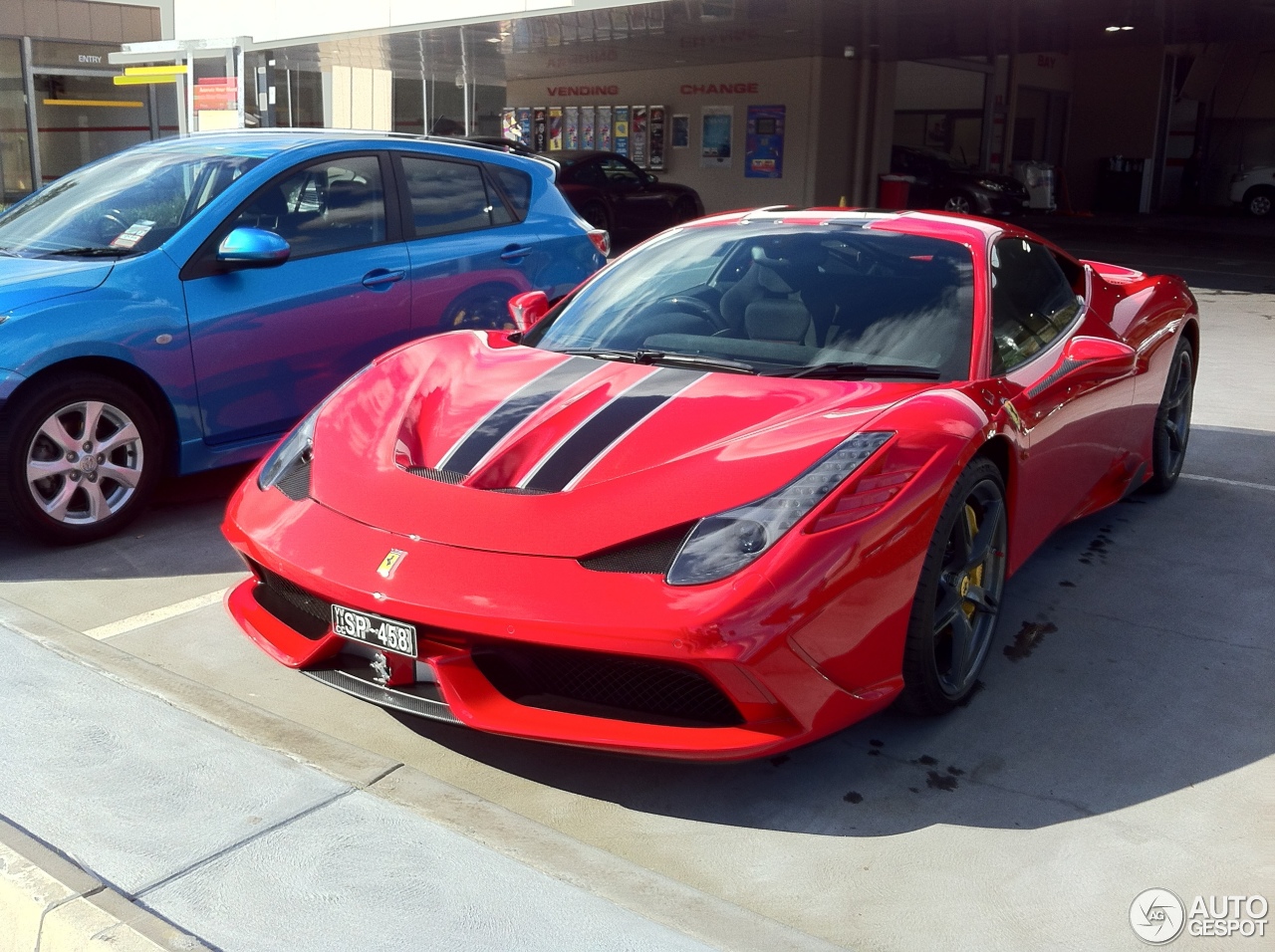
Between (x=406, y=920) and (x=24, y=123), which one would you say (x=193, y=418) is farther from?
(x=24, y=123)

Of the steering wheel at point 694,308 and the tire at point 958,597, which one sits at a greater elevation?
the steering wheel at point 694,308

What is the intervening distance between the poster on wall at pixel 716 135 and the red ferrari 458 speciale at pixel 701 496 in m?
20.0

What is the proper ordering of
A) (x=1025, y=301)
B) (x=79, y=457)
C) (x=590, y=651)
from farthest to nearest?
(x=79, y=457), (x=1025, y=301), (x=590, y=651)

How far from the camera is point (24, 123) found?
957 inches

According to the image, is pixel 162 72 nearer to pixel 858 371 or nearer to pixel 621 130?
pixel 621 130

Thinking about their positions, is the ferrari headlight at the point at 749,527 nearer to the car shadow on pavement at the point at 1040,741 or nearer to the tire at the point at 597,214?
the car shadow on pavement at the point at 1040,741

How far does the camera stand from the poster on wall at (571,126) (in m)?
26.0

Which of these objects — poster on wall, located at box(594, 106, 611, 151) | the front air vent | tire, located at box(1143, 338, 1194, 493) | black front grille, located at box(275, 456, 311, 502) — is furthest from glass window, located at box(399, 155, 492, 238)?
poster on wall, located at box(594, 106, 611, 151)

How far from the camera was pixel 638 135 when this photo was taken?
984 inches

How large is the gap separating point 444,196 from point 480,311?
0.58 m

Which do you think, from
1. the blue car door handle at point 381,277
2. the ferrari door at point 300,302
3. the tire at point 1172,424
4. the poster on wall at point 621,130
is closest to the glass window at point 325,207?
the ferrari door at point 300,302

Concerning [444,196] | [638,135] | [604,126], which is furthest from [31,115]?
[444,196]

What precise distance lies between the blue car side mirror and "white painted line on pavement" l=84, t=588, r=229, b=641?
4.58ft

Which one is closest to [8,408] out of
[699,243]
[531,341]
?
[531,341]
